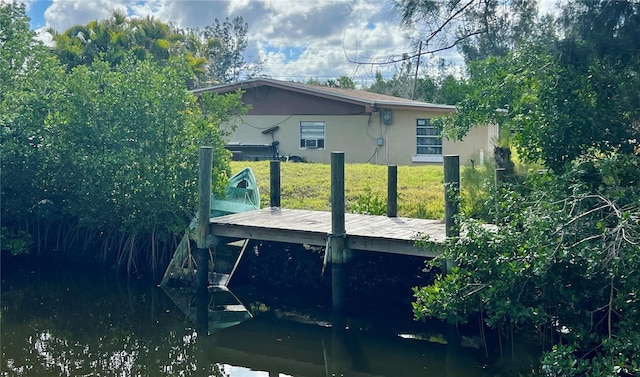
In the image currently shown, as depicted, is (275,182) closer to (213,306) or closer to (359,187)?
(213,306)

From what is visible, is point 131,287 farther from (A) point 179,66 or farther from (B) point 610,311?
(B) point 610,311

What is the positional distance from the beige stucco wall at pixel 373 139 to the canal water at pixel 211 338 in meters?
12.2

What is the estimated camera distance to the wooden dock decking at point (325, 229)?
875cm

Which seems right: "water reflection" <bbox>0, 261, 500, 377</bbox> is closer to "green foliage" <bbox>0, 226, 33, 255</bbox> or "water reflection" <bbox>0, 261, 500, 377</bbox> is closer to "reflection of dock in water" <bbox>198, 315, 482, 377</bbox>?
"reflection of dock in water" <bbox>198, 315, 482, 377</bbox>

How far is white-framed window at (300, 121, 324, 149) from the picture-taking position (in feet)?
75.5

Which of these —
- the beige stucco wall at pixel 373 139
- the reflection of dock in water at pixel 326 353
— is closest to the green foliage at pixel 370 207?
the reflection of dock in water at pixel 326 353

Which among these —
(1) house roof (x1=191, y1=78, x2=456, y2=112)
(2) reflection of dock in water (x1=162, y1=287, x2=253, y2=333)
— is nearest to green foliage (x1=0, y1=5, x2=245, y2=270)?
(2) reflection of dock in water (x1=162, y1=287, x2=253, y2=333)

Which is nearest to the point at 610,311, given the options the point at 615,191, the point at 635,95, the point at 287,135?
the point at 615,191

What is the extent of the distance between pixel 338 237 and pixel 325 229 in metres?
0.49

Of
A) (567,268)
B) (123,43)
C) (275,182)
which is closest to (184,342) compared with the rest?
(275,182)

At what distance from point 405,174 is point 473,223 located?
1027cm

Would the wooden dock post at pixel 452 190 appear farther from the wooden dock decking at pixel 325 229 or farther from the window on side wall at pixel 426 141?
the window on side wall at pixel 426 141

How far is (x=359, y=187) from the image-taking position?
49.4ft

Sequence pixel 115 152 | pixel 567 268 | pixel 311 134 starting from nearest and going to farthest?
pixel 567 268, pixel 115 152, pixel 311 134
